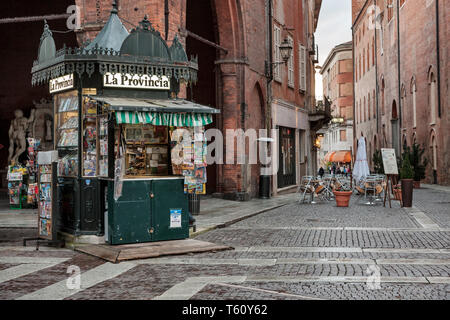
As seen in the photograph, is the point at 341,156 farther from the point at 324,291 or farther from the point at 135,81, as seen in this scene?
the point at 324,291

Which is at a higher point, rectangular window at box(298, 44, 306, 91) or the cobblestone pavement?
rectangular window at box(298, 44, 306, 91)

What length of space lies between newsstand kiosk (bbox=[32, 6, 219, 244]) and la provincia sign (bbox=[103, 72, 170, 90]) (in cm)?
2

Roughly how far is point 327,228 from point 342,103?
2747 inches

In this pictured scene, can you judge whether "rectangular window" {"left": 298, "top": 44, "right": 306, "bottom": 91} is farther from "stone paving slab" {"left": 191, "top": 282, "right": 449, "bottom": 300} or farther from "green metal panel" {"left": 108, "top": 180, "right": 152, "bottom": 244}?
"stone paving slab" {"left": 191, "top": 282, "right": 449, "bottom": 300}

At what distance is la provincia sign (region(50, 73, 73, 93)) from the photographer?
32.2ft

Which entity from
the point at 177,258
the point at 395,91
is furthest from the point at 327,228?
the point at 395,91

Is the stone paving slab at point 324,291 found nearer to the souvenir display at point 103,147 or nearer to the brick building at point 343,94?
the souvenir display at point 103,147

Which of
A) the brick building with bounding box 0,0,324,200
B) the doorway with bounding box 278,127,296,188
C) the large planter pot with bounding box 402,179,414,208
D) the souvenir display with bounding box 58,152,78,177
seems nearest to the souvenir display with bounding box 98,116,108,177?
the souvenir display with bounding box 58,152,78,177

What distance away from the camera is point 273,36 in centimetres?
2441

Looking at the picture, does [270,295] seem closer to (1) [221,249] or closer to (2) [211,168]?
(1) [221,249]

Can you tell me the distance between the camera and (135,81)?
9938 millimetres

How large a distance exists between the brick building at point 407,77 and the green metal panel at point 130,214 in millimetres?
26163

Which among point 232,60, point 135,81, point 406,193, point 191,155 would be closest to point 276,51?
point 232,60

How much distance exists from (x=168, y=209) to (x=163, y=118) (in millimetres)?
1601
